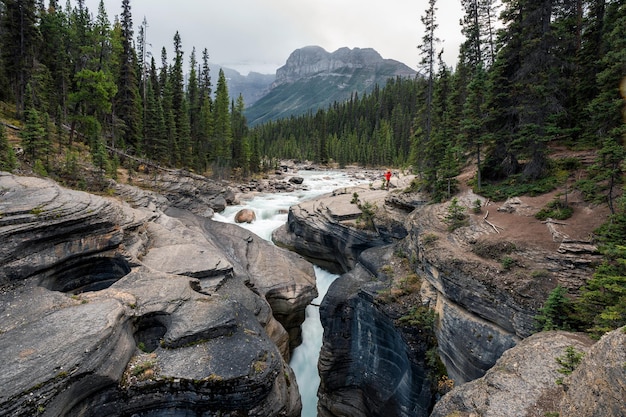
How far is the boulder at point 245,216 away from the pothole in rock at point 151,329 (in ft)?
69.5

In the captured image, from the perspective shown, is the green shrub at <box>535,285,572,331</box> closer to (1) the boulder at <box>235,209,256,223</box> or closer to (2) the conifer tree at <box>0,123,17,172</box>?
(1) the boulder at <box>235,209,256,223</box>

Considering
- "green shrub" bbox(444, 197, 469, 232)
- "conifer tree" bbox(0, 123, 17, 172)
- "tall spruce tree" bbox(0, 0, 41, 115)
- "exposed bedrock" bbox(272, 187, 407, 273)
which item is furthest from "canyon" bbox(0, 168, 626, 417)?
"tall spruce tree" bbox(0, 0, 41, 115)

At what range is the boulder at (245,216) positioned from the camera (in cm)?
3169

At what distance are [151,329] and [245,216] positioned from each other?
21.5 meters

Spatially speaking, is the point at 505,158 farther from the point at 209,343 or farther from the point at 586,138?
the point at 209,343

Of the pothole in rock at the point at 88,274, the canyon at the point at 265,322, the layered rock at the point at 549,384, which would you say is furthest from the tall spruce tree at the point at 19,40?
the layered rock at the point at 549,384

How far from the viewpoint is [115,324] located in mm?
8867

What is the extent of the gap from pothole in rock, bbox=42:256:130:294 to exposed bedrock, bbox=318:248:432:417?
399 inches

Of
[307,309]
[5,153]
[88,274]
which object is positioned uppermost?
[5,153]

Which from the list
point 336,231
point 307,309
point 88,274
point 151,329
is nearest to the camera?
point 151,329

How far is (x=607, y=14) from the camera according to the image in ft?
52.0

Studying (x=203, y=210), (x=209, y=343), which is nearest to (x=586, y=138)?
(x=209, y=343)

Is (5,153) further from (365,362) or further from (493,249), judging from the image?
(493,249)

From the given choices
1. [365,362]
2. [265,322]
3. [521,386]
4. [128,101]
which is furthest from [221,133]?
[521,386]
